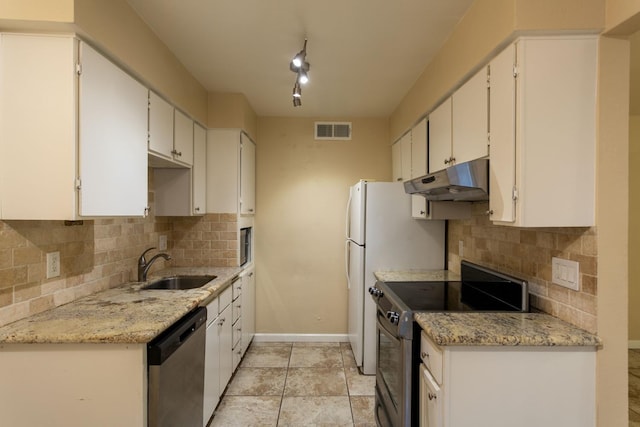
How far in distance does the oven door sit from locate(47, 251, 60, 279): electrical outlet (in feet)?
6.00

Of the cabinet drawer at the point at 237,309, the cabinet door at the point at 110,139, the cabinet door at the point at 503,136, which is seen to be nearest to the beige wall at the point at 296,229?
the cabinet drawer at the point at 237,309

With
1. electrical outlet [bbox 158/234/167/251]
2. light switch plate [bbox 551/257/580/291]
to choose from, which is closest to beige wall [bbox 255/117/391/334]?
electrical outlet [bbox 158/234/167/251]

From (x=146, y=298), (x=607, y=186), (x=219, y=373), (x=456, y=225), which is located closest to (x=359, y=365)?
(x=219, y=373)

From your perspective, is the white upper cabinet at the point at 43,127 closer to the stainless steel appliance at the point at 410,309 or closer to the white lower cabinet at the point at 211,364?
the white lower cabinet at the point at 211,364

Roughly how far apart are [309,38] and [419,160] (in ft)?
4.20

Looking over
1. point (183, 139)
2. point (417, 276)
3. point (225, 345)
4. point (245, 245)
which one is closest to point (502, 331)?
point (417, 276)

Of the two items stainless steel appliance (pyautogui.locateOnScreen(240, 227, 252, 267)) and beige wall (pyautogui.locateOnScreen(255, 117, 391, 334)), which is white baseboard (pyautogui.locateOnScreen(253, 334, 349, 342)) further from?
stainless steel appliance (pyautogui.locateOnScreen(240, 227, 252, 267))

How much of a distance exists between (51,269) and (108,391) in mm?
735

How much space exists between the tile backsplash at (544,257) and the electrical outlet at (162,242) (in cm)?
259

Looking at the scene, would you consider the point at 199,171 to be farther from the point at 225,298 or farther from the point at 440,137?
the point at 440,137

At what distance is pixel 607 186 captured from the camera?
4.62 feet

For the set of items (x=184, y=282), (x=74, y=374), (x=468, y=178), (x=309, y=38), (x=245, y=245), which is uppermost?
(x=309, y=38)

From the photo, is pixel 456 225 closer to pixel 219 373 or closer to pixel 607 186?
pixel 607 186

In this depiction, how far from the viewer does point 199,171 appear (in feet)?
9.39
